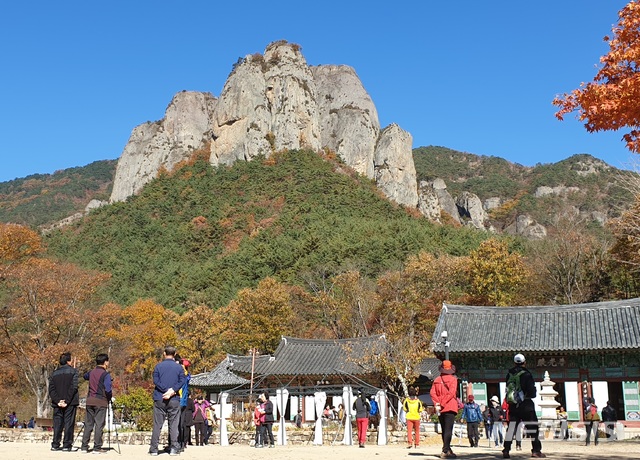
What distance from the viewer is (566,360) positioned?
1066 inches

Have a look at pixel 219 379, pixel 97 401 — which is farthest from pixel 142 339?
pixel 97 401

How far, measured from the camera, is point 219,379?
34.5m

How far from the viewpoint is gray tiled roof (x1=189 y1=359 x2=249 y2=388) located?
33.9 m

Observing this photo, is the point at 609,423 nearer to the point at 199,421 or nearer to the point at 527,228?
the point at 199,421

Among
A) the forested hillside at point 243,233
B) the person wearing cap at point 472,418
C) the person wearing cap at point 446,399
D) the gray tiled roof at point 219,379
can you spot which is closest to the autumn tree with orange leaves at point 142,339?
the forested hillside at point 243,233

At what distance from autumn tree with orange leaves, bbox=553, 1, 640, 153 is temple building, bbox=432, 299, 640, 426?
1733 centimetres

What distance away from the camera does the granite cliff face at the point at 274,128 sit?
85062 mm

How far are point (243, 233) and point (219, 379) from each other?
34510 mm

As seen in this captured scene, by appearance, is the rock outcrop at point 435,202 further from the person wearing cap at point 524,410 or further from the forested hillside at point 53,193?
the person wearing cap at point 524,410

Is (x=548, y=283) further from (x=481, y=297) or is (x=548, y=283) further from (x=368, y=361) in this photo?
(x=368, y=361)

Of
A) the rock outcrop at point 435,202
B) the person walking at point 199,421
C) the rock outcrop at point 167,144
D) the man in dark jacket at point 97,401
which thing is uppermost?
the rock outcrop at point 167,144

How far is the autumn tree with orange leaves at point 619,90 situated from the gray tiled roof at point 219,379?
87.3 ft

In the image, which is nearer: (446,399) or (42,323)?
(446,399)

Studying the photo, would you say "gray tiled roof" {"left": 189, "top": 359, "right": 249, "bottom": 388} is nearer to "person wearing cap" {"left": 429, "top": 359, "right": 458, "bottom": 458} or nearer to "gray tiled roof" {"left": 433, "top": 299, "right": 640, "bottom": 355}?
"gray tiled roof" {"left": 433, "top": 299, "right": 640, "bottom": 355}
